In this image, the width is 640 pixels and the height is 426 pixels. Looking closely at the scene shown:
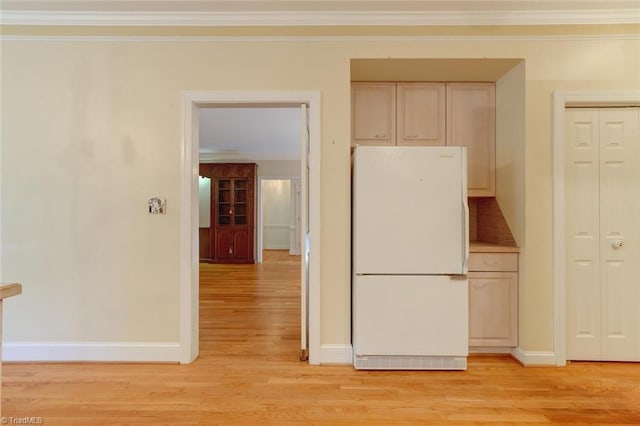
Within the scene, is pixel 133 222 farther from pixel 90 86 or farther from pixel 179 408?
pixel 179 408

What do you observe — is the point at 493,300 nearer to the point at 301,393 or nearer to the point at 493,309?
the point at 493,309

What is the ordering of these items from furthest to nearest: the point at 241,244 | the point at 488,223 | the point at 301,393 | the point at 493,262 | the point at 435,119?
the point at 241,244
the point at 488,223
the point at 435,119
the point at 493,262
the point at 301,393

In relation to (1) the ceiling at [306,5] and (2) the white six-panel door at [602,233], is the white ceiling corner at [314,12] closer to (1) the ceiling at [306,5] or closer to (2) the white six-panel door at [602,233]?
(1) the ceiling at [306,5]

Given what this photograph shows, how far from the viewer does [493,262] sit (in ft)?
8.56

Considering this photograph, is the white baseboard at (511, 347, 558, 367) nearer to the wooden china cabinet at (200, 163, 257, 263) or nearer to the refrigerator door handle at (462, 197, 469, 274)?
the refrigerator door handle at (462, 197, 469, 274)

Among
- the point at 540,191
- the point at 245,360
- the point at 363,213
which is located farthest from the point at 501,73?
the point at 245,360

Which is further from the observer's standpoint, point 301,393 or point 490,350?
point 490,350

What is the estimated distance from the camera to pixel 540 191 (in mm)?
2521

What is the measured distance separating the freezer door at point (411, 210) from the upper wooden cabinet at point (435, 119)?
0.56 m

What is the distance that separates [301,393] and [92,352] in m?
1.63

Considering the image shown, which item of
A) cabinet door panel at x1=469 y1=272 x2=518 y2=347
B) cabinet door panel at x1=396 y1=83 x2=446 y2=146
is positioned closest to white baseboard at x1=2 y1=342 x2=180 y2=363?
cabinet door panel at x1=469 y1=272 x2=518 y2=347

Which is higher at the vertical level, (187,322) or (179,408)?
(187,322)

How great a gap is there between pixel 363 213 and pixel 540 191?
52.9 inches

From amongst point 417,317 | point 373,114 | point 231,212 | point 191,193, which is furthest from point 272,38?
point 231,212
